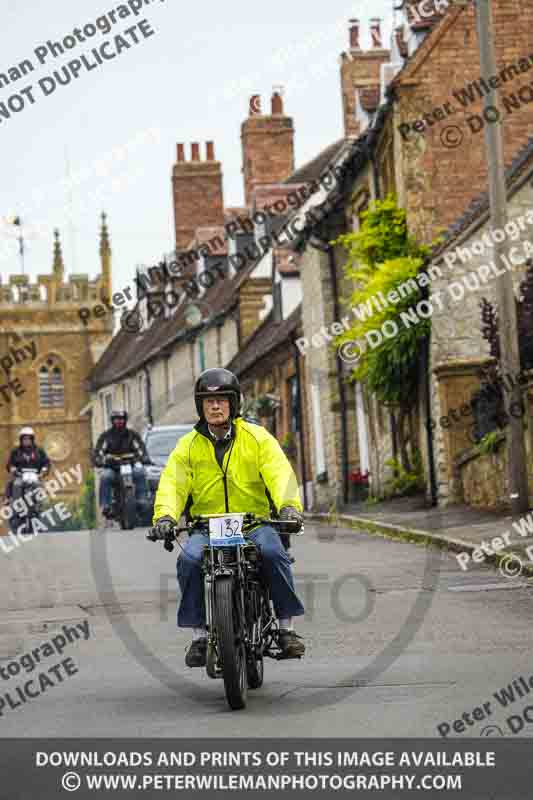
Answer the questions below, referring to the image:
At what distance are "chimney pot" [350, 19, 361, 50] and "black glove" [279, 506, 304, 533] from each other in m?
33.4

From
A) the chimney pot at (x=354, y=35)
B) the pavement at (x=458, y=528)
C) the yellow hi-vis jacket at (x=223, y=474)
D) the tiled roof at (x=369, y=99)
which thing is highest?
the chimney pot at (x=354, y=35)

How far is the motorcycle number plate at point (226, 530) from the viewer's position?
8703mm

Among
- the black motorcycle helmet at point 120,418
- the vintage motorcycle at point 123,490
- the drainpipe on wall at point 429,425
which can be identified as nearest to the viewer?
the black motorcycle helmet at point 120,418

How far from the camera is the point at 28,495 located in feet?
83.1

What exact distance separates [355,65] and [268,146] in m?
11.8

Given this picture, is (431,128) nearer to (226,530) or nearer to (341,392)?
(341,392)

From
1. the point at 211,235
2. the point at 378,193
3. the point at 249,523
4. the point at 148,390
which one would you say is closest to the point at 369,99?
the point at 378,193

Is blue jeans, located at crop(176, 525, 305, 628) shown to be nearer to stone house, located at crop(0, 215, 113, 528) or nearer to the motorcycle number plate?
the motorcycle number plate

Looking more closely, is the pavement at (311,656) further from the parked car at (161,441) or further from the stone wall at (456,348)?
the parked car at (161,441)

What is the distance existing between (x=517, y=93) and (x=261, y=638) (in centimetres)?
2077

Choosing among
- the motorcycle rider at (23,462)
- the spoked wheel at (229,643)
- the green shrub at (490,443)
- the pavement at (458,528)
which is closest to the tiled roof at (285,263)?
the pavement at (458,528)

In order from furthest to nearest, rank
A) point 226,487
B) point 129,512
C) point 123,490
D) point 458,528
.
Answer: point 129,512 → point 123,490 → point 458,528 → point 226,487

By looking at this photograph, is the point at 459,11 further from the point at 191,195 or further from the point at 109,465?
the point at 191,195

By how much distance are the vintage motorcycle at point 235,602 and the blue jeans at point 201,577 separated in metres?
0.05
